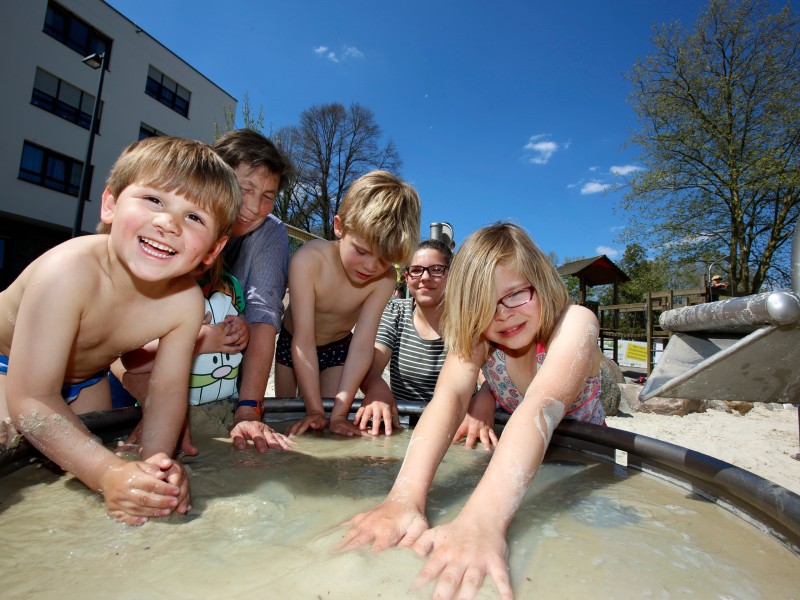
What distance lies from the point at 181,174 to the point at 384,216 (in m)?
1.04

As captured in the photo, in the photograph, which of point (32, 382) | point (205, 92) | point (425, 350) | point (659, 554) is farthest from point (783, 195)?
point (205, 92)

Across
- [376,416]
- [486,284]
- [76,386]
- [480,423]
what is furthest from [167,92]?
[486,284]

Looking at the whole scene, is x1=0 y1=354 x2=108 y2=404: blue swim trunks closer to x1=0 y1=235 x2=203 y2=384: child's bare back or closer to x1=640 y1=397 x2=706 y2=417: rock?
x1=0 y1=235 x2=203 y2=384: child's bare back

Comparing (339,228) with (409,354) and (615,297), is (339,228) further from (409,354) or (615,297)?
(615,297)

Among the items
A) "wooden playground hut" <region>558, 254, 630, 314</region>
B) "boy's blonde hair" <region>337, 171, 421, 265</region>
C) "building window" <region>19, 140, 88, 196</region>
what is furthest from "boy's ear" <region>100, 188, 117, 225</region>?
"building window" <region>19, 140, 88, 196</region>

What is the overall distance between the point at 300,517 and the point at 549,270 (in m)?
1.20

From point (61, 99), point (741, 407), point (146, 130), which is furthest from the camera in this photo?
point (146, 130)

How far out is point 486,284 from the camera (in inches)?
67.0

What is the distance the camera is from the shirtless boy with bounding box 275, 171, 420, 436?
240 cm

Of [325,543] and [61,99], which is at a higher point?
[61,99]

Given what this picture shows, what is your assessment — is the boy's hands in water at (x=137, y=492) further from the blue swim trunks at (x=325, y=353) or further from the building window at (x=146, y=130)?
the building window at (x=146, y=130)

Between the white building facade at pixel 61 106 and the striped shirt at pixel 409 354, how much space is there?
15.0 m

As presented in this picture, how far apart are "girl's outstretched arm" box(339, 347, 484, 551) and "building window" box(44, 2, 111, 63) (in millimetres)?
20059

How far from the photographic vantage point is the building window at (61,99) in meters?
15.4
